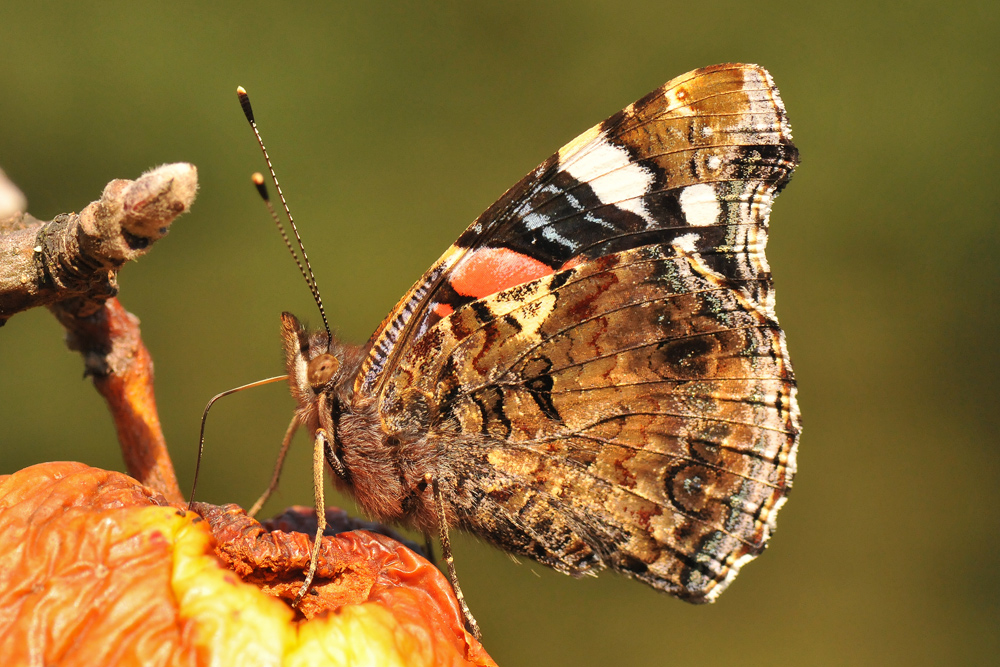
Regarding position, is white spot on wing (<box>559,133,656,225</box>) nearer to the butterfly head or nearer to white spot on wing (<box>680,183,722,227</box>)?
white spot on wing (<box>680,183,722,227</box>)

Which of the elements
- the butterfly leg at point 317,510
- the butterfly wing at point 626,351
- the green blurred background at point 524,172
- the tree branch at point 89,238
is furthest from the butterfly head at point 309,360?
the green blurred background at point 524,172

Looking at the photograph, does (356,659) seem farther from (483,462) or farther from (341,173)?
(341,173)

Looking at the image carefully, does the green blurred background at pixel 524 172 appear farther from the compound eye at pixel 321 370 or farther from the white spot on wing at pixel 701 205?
the white spot on wing at pixel 701 205

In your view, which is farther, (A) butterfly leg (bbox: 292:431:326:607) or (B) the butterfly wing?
(B) the butterfly wing

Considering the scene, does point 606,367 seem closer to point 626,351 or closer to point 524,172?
point 626,351

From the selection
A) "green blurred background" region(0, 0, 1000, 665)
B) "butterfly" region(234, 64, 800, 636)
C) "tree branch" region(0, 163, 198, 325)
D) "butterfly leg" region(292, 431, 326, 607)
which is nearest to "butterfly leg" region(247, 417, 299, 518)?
"butterfly" region(234, 64, 800, 636)

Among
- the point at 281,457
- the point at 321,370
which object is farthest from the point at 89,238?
the point at 281,457
